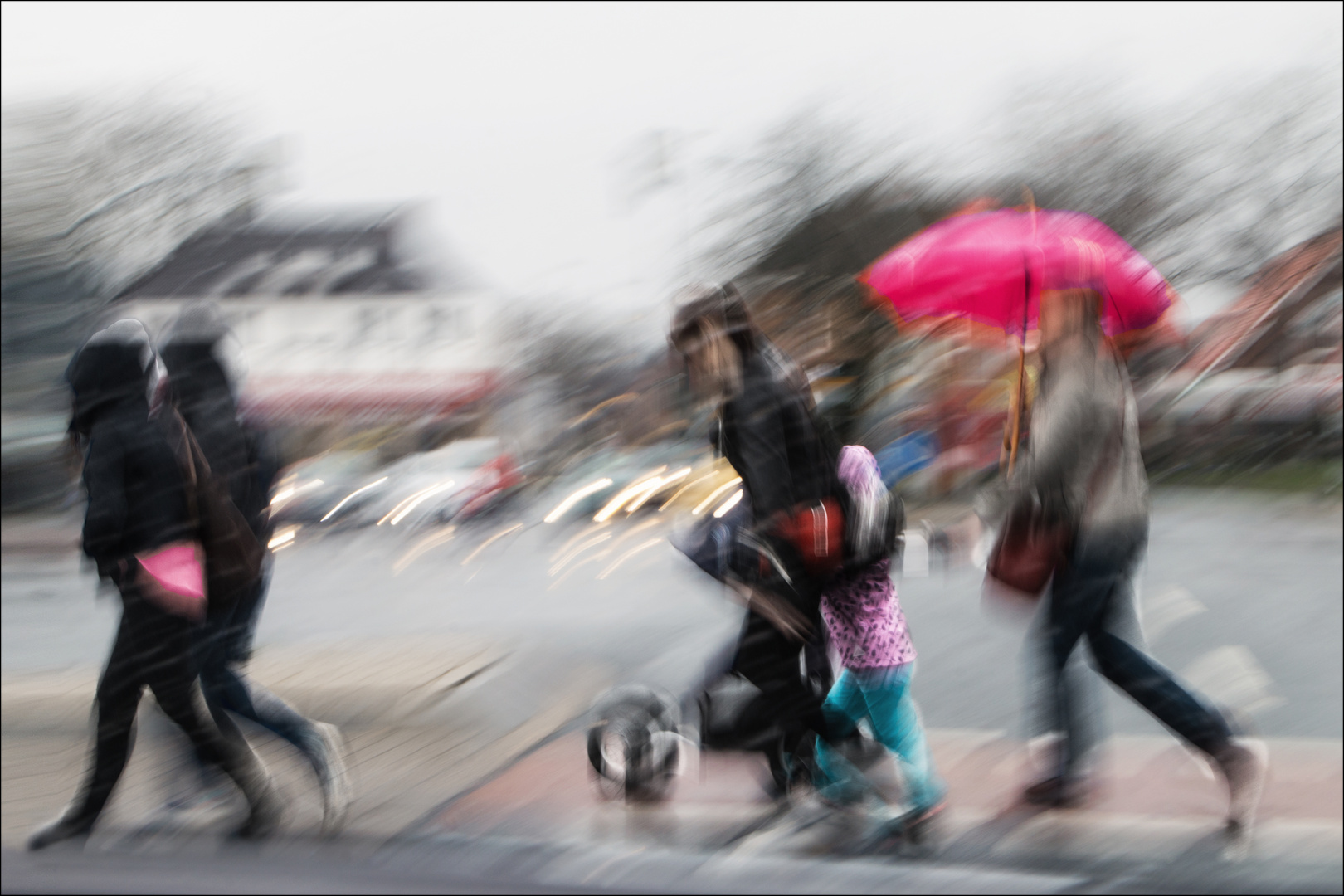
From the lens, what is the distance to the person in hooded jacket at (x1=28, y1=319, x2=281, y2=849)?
2.64 metres

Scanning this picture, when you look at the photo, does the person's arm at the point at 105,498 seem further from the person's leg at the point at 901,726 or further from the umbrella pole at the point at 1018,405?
the umbrella pole at the point at 1018,405

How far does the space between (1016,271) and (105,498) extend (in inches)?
88.0

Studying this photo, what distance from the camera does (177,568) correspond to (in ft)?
8.86

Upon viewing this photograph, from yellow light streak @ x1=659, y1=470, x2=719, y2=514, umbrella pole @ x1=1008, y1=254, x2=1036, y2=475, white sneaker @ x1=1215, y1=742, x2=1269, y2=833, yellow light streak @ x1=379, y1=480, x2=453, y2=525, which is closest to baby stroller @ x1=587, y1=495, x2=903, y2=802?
umbrella pole @ x1=1008, y1=254, x2=1036, y2=475

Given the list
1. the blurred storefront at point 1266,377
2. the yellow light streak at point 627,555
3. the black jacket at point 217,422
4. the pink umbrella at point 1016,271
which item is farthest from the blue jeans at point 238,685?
the yellow light streak at point 627,555

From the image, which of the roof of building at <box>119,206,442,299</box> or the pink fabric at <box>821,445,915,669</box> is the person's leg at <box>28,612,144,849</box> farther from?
the roof of building at <box>119,206,442,299</box>

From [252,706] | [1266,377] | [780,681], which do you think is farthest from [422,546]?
[780,681]

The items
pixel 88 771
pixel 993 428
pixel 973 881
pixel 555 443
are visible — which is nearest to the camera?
pixel 973 881

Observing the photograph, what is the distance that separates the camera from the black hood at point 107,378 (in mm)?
2641

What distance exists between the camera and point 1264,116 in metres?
6.31

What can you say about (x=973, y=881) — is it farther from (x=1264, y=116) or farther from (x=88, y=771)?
(x=1264, y=116)

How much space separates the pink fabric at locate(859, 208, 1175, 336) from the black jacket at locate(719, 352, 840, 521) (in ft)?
1.24

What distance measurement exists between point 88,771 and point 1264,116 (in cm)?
670

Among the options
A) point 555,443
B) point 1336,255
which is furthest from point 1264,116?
point 555,443
